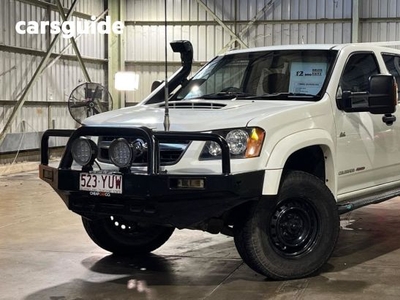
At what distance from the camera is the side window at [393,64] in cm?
592

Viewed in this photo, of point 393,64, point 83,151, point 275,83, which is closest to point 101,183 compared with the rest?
point 83,151

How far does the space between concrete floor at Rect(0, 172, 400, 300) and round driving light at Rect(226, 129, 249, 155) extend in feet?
3.22

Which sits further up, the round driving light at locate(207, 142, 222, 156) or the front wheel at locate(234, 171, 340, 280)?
the round driving light at locate(207, 142, 222, 156)

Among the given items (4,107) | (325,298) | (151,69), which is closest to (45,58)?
(4,107)

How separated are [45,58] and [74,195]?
11133mm

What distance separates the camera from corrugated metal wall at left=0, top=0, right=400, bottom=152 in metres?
15.8

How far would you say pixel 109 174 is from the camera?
167 inches

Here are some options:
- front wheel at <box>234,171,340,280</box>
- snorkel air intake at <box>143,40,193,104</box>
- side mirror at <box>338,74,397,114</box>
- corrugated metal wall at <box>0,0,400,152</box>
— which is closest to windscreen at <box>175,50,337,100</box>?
snorkel air intake at <box>143,40,193,104</box>

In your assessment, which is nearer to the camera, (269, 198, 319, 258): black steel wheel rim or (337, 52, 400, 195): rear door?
(269, 198, 319, 258): black steel wheel rim

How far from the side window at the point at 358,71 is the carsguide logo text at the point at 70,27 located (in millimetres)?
10673

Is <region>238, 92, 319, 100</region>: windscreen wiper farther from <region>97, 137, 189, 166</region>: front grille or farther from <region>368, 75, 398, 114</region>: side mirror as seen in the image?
<region>97, 137, 189, 166</region>: front grille

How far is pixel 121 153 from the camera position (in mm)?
4195

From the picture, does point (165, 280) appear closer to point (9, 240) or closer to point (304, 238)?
point (304, 238)

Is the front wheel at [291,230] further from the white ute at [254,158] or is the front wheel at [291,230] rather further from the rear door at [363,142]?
the rear door at [363,142]
